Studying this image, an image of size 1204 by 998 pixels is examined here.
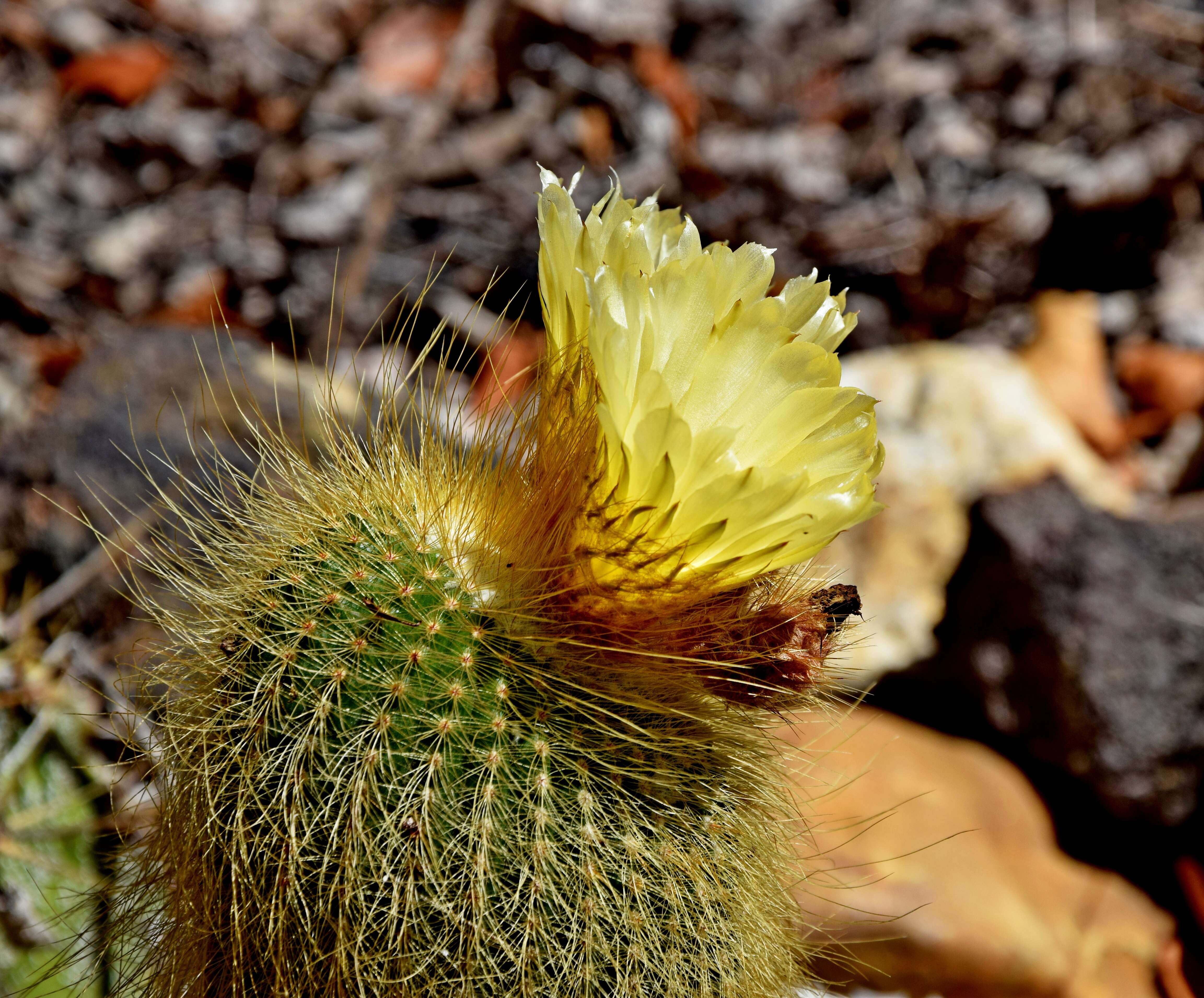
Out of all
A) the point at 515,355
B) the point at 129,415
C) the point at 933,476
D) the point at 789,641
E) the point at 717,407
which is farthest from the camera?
the point at 515,355

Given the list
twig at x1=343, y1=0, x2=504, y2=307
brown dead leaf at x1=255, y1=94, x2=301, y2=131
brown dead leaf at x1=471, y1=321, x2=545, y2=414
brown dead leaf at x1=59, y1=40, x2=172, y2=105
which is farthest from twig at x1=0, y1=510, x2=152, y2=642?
brown dead leaf at x1=59, y1=40, x2=172, y2=105

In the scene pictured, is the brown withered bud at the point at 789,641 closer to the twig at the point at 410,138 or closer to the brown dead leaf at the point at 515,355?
the brown dead leaf at the point at 515,355

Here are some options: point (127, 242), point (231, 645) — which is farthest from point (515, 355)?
point (231, 645)

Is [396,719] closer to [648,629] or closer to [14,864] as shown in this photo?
[648,629]

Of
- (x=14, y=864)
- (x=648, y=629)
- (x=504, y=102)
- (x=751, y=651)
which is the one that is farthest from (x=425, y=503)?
(x=504, y=102)

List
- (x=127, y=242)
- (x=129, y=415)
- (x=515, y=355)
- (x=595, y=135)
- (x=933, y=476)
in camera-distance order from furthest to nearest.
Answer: (x=595, y=135) < (x=127, y=242) < (x=515, y=355) < (x=933, y=476) < (x=129, y=415)

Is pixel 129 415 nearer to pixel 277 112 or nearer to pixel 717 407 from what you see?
pixel 717 407

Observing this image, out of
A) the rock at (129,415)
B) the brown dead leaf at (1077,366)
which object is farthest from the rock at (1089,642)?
the rock at (129,415)

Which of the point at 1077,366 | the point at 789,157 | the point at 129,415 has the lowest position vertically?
the point at 129,415
